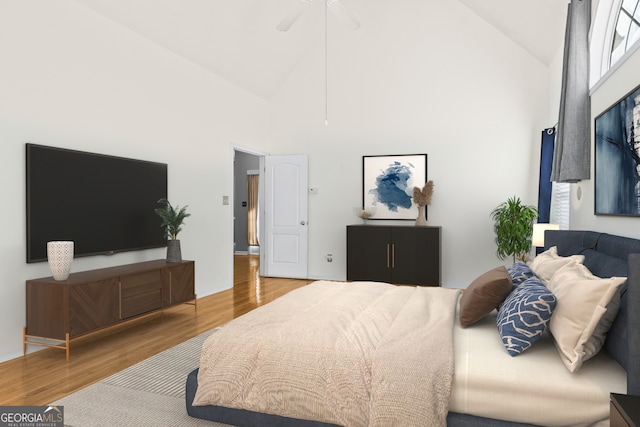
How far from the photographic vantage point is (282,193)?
6918mm

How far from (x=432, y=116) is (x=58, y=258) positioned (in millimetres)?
4940

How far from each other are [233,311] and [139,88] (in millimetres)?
2551

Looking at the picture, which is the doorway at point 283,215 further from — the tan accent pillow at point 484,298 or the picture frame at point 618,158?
the tan accent pillow at point 484,298

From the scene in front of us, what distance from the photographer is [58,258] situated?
3.28m

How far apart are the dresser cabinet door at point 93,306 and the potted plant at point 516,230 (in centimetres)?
444

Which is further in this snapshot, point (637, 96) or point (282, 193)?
point (282, 193)

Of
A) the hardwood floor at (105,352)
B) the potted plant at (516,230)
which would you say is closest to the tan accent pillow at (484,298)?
the hardwood floor at (105,352)

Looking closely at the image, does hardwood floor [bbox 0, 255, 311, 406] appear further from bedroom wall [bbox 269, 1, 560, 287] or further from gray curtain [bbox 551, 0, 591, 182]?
gray curtain [bbox 551, 0, 591, 182]

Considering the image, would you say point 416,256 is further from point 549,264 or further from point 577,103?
point 549,264

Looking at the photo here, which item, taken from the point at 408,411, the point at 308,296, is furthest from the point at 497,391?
the point at 308,296

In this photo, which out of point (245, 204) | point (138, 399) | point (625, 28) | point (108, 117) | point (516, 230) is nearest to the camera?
point (138, 399)

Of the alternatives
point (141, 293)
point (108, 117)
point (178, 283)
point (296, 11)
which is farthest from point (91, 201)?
point (296, 11)

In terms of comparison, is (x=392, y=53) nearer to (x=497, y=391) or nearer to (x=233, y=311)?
(x=233, y=311)

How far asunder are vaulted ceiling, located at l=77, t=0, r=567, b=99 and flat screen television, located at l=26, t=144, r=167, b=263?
142 centimetres
